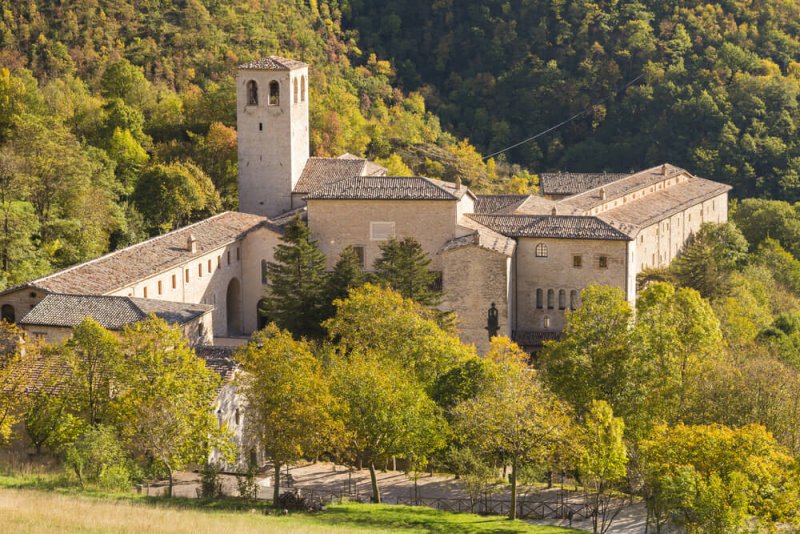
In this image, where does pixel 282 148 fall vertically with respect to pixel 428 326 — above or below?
above

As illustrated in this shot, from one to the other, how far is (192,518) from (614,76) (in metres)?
70.5

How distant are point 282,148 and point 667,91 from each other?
40797 mm

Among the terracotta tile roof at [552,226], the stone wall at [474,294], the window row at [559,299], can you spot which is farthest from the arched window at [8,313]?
the window row at [559,299]

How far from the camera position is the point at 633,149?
92.1 metres

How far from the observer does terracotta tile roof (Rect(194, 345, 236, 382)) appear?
38.1 m

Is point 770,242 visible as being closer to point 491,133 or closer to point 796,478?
point 491,133

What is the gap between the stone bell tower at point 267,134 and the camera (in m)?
57.4

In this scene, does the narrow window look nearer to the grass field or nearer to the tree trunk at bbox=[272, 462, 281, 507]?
the tree trunk at bbox=[272, 462, 281, 507]

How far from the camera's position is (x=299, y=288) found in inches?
1849

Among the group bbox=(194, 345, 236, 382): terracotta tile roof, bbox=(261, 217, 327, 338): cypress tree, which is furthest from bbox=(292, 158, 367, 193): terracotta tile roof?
bbox=(194, 345, 236, 382): terracotta tile roof

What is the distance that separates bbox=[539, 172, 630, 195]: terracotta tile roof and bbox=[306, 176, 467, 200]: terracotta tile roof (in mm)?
20900

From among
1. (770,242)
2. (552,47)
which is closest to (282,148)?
(770,242)

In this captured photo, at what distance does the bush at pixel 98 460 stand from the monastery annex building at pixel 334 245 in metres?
8.53

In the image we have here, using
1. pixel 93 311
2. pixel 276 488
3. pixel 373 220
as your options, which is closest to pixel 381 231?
pixel 373 220
